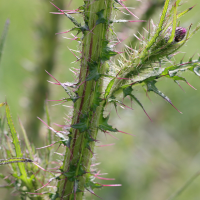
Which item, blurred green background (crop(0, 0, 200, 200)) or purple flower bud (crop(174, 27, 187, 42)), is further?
blurred green background (crop(0, 0, 200, 200))

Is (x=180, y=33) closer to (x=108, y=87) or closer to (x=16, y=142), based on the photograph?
(x=108, y=87)

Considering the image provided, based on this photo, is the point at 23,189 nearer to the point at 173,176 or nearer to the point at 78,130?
the point at 78,130

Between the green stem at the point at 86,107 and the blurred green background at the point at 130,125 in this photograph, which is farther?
the blurred green background at the point at 130,125

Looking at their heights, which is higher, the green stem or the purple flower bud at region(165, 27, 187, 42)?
the purple flower bud at region(165, 27, 187, 42)

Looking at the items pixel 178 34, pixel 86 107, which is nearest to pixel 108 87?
pixel 86 107

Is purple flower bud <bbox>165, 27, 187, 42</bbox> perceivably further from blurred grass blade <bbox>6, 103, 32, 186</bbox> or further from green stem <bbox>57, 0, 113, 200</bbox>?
blurred grass blade <bbox>6, 103, 32, 186</bbox>

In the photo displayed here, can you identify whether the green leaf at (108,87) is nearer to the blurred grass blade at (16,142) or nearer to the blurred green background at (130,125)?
the blurred grass blade at (16,142)

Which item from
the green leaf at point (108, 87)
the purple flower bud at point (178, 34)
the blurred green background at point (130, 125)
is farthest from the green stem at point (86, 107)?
the blurred green background at point (130, 125)

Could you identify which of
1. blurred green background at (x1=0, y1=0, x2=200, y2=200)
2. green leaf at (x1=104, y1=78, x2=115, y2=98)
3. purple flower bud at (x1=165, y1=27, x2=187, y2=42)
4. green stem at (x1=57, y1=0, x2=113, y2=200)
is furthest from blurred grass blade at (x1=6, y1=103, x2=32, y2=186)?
blurred green background at (x1=0, y1=0, x2=200, y2=200)
